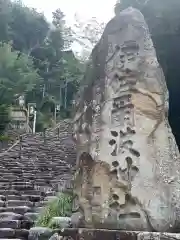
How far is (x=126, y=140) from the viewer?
327 centimetres

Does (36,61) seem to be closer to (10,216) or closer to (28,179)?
(28,179)

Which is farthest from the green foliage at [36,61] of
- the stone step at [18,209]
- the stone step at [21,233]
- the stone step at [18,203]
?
the stone step at [21,233]

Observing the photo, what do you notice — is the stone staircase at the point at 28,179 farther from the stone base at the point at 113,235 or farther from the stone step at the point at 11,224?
the stone base at the point at 113,235

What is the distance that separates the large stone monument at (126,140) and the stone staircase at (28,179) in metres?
2.39

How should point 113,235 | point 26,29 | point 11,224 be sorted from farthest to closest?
point 26,29 < point 11,224 < point 113,235

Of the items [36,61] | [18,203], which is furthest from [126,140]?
[36,61]

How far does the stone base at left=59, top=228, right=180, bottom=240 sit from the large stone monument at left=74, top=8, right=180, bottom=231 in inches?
6.5

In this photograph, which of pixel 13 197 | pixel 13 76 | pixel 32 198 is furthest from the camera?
pixel 13 76

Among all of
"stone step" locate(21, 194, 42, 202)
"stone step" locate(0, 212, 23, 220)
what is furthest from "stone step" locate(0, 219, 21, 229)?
"stone step" locate(21, 194, 42, 202)

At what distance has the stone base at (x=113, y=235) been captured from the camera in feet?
9.13

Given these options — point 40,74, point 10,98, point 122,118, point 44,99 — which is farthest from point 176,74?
point 40,74

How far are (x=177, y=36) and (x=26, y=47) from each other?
39170 millimetres

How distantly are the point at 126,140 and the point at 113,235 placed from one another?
696 millimetres

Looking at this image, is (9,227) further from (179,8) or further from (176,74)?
(179,8)
